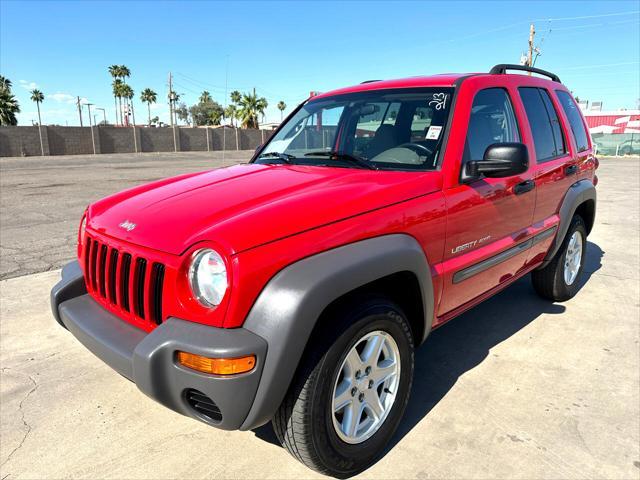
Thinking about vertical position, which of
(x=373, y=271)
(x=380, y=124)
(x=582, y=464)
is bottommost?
(x=582, y=464)

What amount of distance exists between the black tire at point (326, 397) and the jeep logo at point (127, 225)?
1.04m

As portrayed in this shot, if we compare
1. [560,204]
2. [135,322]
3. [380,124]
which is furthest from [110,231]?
[560,204]

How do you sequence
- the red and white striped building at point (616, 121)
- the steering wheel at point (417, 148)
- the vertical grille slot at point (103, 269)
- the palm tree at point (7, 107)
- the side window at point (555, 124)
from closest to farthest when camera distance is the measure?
the vertical grille slot at point (103, 269), the steering wheel at point (417, 148), the side window at point (555, 124), the palm tree at point (7, 107), the red and white striped building at point (616, 121)

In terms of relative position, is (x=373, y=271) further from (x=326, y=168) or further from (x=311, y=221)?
(x=326, y=168)

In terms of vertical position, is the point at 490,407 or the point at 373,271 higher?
the point at 373,271

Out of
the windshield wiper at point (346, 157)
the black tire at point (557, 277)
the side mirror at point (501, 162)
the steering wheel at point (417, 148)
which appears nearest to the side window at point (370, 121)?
the windshield wiper at point (346, 157)

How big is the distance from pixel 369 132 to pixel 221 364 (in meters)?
1.97

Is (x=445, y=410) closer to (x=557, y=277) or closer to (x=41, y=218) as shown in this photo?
(x=557, y=277)

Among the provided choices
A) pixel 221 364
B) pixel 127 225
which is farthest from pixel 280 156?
pixel 221 364

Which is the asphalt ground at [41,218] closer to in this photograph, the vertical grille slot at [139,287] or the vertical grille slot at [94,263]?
the vertical grille slot at [94,263]

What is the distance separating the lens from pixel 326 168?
9.35 ft

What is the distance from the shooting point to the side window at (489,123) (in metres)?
2.88

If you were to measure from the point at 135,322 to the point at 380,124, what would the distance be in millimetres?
1952

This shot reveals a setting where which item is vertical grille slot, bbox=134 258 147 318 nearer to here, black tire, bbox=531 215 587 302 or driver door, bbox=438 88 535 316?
driver door, bbox=438 88 535 316
